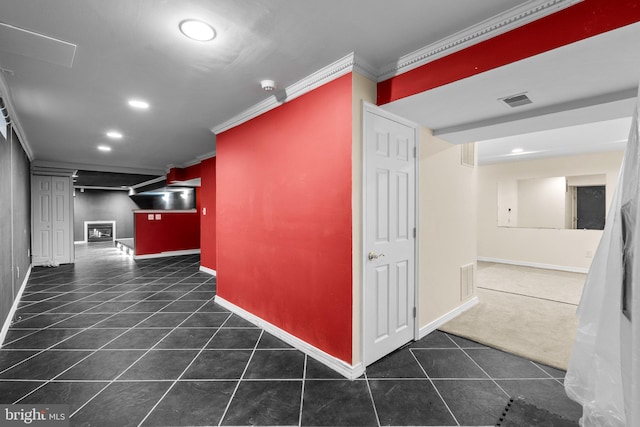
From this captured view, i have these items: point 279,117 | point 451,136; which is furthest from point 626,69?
point 279,117

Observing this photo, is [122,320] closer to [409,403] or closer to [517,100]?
[409,403]

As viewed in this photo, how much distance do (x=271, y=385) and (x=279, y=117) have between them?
2.33m

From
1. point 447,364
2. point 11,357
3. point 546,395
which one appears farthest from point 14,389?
point 546,395

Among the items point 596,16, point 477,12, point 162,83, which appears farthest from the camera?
point 162,83

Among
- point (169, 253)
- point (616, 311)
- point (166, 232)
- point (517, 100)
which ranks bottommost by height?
point (169, 253)

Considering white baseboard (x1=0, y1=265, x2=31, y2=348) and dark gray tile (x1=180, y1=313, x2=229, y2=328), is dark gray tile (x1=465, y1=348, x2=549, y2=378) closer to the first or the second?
dark gray tile (x1=180, y1=313, x2=229, y2=328)

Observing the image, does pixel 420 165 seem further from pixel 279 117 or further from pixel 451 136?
pixel 279 117

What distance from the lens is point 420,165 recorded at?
2.72 meters

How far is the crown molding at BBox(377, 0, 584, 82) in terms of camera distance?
4.74 ft

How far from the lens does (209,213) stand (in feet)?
17.9

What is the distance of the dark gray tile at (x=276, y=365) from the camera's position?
210cm

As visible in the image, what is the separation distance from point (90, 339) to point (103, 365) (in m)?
0.66

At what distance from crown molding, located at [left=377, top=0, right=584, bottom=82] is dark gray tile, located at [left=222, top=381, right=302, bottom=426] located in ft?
8.15

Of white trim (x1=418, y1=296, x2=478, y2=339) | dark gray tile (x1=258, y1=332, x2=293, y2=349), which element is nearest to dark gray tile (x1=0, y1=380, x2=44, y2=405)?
dark gray tile (x1=258, y1=332, x2=293, y2=349)
